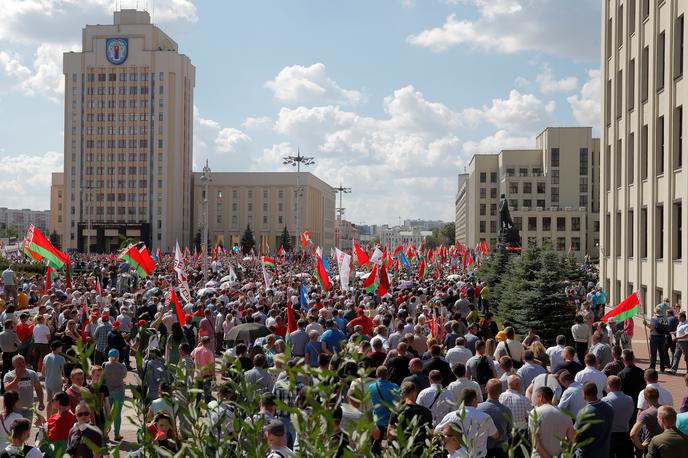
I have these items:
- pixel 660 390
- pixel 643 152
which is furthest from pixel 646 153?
pixel 660 390

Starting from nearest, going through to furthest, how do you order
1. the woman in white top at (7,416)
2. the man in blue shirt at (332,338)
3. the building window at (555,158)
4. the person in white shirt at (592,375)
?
the woman in white top at (7,416) < the person in white shirt at (592,375) < the man in blue shirt at (332,338) < the building window at (555,158)

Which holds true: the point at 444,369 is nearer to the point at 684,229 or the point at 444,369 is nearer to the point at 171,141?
the point at 684,229

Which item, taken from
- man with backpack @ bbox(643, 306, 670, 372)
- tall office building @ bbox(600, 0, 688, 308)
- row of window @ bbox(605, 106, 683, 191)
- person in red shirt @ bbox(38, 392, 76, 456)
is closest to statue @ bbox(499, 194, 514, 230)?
tall office building @ bbox(600, 0, 688, 308)

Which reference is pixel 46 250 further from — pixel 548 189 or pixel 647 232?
pixel 548 189

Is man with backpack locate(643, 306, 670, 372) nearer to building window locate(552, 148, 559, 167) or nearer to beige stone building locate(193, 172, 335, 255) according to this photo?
building window locate(552, 148, 559, 167)

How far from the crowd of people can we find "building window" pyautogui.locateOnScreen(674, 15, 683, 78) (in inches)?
407

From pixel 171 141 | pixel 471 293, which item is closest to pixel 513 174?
pixel 171 141

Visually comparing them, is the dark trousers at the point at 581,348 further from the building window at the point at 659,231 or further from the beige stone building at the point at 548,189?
the beige stone building at the point at 548,189

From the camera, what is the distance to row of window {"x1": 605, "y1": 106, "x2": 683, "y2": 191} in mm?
26047

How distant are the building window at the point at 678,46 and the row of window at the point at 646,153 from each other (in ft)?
4.50

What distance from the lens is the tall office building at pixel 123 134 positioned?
110000mm

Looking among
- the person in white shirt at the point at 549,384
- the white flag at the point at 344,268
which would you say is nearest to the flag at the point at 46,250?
the white flag at the point at 344,268

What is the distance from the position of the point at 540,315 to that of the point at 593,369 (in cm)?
1326

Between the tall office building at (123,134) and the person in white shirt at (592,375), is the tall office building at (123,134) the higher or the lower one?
the higher one
